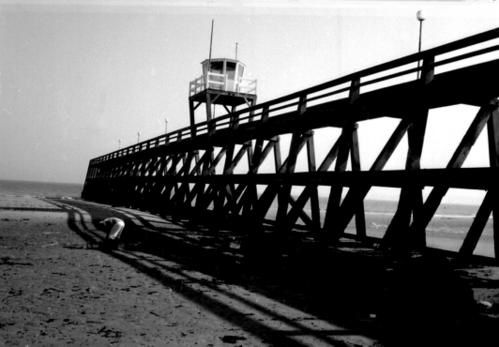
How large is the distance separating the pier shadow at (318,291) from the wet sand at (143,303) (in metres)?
0.03

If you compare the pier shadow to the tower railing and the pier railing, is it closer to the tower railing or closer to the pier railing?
the pier railing

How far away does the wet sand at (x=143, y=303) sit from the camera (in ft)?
12.2

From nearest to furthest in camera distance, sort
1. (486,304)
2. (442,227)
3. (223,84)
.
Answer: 1. (486,304)
2. (223,84)
3. (442,227)

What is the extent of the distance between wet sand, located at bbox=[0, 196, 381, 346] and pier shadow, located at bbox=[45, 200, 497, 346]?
27mm

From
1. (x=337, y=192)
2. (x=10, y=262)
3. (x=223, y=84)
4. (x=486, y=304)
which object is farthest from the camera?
(x=223, y=84)

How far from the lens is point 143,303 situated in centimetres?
472

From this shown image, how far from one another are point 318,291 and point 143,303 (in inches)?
108

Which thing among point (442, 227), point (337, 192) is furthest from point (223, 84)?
point (442, 227)

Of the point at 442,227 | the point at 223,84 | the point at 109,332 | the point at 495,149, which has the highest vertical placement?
the point at 223,84

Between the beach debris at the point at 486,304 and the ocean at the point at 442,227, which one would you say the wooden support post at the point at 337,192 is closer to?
the beach debris at the point at 486,304

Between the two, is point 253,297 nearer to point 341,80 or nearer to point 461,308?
point 461,308

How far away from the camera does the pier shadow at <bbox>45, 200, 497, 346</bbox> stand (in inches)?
154

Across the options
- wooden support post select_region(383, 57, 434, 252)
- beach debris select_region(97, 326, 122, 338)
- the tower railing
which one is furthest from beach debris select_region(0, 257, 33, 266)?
the tower railing

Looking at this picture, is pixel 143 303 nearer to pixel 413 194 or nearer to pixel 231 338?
pixel 231 338
